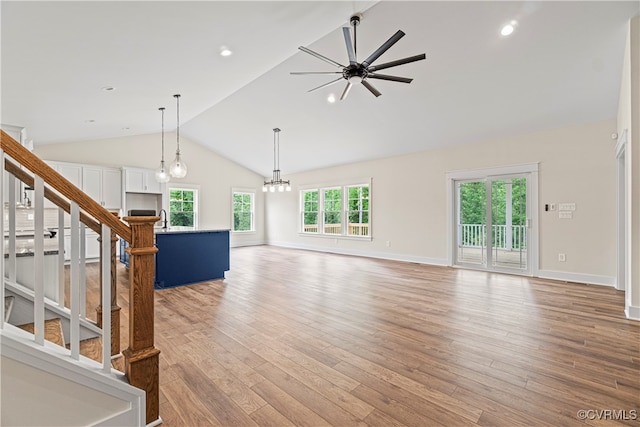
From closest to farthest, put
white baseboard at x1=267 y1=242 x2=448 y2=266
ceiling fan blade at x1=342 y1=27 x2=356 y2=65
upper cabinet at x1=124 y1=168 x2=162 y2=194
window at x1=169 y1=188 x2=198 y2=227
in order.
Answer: ceiling fan blade at x1=342 y1=27 x2=356 y2=65 < white baseboard at x1=267 y1=242 x2=448 y2=266 < upper cabinet at x1=124 y1=168 x2=162 y2=194 < window at x1=169 y1=188 x2=198 y2=227

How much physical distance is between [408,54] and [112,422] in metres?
4.82

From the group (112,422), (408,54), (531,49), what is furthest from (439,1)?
(112,422)

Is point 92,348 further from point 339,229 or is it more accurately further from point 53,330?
point 339,229

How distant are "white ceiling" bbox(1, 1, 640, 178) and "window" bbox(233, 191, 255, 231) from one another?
13.9 ft

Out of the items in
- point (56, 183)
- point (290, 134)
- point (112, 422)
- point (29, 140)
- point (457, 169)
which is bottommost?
point (112, 422)

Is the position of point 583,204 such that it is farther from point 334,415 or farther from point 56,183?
point 56,183

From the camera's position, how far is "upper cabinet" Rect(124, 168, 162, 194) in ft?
24.4

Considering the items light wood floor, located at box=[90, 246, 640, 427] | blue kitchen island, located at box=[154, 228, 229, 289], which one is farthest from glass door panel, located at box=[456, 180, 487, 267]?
blue kitchen island, located at box=[154, 228, 229, 289]

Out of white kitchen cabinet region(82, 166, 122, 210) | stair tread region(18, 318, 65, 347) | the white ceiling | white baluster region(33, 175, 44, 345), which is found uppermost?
the white ceiling

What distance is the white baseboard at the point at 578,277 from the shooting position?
4816 millimetres

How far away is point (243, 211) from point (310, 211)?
2539 millimetres

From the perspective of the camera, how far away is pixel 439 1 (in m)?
3.29

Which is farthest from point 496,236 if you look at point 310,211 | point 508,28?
point 310,211

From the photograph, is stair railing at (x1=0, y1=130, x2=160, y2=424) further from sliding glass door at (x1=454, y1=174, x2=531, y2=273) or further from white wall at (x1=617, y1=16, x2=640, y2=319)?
sliding glass door at (x1=454, y1=174, x2=531, y2=273)
